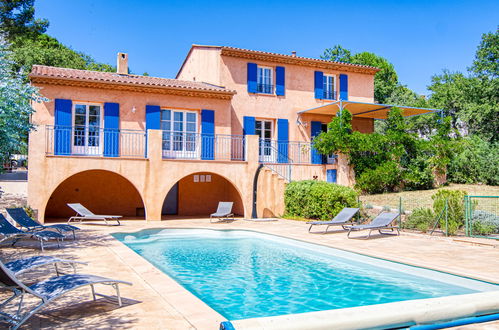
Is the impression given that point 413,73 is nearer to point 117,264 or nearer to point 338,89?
point 338,89

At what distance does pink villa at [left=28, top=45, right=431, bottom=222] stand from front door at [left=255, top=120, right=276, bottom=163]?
5 cm

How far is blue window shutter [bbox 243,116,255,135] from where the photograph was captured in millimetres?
19172

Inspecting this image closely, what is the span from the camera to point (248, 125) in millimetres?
19281

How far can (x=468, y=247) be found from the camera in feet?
30.6

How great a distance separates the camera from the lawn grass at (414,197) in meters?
16.1

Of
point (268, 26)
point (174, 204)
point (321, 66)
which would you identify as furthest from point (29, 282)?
point (268, 26)

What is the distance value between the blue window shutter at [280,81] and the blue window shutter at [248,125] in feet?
6.60

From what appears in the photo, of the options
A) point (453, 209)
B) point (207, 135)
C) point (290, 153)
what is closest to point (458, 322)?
point (453, 209)

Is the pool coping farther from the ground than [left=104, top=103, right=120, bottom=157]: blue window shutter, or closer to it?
closer to it

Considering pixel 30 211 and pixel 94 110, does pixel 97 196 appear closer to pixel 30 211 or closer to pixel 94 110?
pixel 94 110

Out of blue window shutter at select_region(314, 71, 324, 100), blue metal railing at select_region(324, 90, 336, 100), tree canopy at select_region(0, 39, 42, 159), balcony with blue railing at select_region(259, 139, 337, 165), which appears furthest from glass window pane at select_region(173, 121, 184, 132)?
tree canopy at select_region(0, 39, 42, 159)

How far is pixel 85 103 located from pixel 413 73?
32.2 meters

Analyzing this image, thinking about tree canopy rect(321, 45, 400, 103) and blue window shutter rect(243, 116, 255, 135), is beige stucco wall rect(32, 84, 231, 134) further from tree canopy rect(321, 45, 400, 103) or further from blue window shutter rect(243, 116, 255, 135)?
tree canopy rect(321, 45, 400, 103)

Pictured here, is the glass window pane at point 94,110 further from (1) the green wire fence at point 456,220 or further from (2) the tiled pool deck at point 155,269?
(1) the green wire fence at point 456,220
